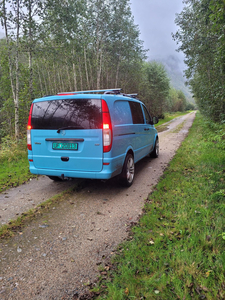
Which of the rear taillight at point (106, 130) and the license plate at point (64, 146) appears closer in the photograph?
the rear taillight at point (106, 130)

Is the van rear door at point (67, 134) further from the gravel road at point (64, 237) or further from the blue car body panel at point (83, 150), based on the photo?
the gravel road at point (64, 237)

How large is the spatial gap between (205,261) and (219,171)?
12.1 feet

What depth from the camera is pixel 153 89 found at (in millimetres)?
33656

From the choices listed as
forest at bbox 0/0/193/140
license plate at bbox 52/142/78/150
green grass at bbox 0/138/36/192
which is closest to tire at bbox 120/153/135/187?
license plate at bbox 52/142/78/150

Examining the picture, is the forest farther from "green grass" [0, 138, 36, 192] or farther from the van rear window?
the van rear window

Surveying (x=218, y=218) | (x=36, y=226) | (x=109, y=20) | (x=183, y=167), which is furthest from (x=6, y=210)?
(x=109, y=20)

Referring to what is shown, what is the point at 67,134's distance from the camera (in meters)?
4.25

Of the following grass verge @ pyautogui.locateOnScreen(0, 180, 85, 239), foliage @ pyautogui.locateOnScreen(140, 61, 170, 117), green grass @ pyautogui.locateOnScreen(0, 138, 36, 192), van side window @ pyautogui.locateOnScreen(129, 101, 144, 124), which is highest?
foliage @ pyautogui.locateOnScreen(140, 61, 170, 117)

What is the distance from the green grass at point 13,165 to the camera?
18.8 feet

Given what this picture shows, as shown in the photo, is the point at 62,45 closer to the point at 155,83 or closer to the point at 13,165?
the point at 13,165

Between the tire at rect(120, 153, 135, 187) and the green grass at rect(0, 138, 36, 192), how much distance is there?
2.88m

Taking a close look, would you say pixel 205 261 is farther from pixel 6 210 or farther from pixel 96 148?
pixel 6 210

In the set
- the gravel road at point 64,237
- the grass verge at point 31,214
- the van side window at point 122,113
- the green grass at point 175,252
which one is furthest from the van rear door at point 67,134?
the green grass at point 175,252

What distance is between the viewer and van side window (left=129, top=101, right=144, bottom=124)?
5666 mm
